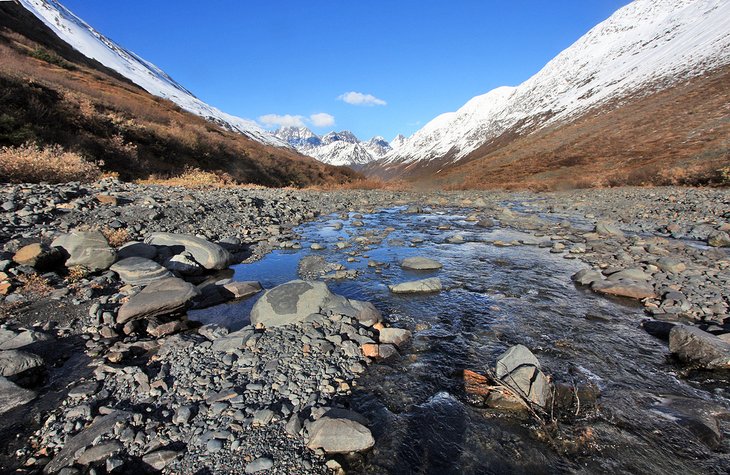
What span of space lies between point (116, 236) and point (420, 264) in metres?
8.18

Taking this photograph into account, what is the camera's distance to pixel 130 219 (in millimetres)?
10320

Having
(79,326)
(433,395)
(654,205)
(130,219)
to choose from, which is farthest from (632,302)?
(654,205)

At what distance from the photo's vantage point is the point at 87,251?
23.7 feet

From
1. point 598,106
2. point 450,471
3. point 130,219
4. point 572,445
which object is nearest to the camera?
point 450,471

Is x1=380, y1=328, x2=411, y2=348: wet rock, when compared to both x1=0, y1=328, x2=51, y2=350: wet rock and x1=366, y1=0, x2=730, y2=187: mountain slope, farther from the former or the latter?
x1=366, y1=0, x2=730, y2=187: mountain slope

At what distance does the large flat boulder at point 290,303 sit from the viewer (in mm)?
5680

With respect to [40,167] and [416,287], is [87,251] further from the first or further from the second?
[40,167]

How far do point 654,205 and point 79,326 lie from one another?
24.8m

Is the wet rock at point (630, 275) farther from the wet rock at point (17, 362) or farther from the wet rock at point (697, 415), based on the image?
the wet rock at point (17, 362)

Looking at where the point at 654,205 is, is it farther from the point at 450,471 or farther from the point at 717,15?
the point at 717,15

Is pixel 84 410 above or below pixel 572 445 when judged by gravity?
above

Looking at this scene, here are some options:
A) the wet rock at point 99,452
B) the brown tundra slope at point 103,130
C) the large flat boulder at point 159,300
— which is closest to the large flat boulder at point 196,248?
the large flat boulder at point 159,300

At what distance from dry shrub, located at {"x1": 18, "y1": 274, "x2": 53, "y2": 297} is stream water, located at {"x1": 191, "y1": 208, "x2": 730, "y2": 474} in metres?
2.72

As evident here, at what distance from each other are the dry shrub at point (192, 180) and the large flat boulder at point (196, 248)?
10658mm
